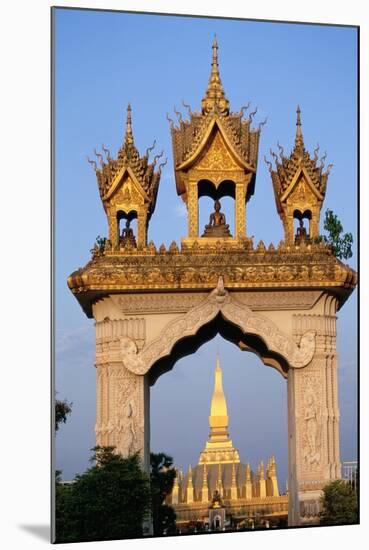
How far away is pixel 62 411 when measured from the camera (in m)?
16.2

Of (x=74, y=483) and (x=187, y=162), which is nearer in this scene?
(x=74, y=483)

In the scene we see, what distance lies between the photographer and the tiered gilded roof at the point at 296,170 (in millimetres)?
17344

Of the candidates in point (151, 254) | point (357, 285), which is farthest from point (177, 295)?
point (357, 285)

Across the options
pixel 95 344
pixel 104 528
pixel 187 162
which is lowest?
pixel 104 528

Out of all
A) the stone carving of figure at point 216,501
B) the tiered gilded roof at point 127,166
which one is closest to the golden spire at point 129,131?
the tiered gilded roof at point 127,166

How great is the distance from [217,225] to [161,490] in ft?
8.75

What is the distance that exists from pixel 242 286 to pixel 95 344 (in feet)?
4.90

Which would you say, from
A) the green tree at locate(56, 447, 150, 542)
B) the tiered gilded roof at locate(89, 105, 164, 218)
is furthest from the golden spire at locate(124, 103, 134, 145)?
the green tree at locate(56, 447, 150, 542)

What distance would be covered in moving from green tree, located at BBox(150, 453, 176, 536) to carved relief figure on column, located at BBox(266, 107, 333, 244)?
2487 mm

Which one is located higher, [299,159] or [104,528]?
[299,159]

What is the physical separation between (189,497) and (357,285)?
2.63 metres

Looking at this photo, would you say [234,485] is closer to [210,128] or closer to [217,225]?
[217,225]

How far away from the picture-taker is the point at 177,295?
668 inches

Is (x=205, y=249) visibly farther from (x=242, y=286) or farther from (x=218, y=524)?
(x=218, y=524)
